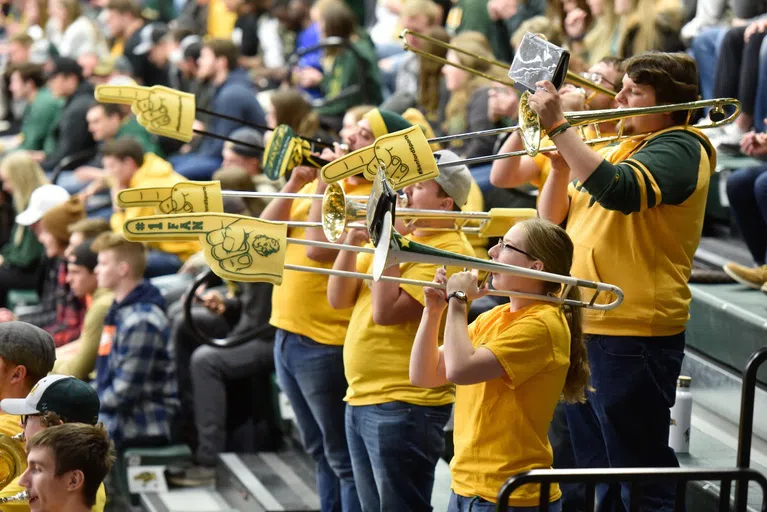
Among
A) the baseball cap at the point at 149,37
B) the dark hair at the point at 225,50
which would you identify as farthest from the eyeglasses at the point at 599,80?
the baseball cap at the point at 149,37

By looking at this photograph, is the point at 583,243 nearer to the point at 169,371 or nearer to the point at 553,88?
the point at 553,88

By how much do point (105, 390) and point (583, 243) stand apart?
3623 millimetres

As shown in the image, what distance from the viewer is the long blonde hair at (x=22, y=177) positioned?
32.3 ft

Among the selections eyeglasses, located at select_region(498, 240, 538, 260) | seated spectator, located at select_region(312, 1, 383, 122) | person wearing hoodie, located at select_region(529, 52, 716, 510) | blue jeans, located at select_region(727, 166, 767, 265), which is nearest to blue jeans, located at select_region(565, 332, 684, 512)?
person wearing hoodie, located at select_region(529, 52, 716, 510)

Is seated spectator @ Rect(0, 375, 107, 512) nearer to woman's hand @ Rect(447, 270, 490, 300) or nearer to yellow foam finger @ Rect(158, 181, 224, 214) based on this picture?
yellow foam finger @ Rect(158, 181, 224, 214)

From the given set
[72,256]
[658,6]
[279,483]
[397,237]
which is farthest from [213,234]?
[658,6]

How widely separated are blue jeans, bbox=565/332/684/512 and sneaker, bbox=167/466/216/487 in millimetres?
3530

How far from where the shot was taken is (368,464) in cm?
459

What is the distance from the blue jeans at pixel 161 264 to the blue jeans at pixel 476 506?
5062 millimetres

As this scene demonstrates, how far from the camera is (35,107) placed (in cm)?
1190

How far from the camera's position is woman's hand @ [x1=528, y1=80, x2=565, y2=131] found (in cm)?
366

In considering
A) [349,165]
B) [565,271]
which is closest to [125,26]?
[349,165]

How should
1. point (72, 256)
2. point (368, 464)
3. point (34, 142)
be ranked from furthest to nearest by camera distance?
point (34, 142) → point (72, 256) → point (368, 464)

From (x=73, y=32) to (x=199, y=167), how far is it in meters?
4.46
